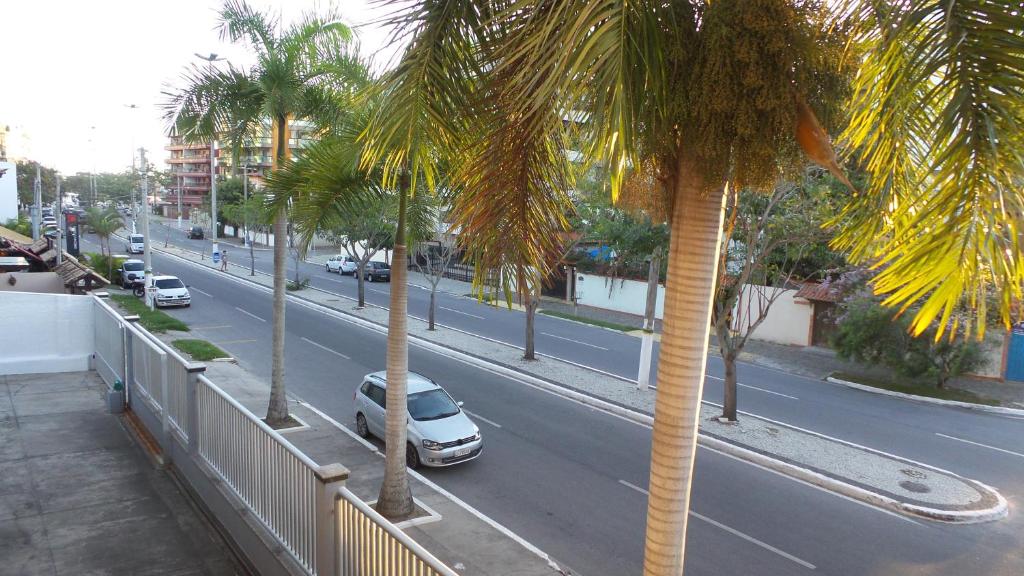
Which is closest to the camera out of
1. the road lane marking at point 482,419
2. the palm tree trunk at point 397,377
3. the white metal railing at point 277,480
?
the white metal railing at point 277,480

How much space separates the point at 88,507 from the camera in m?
8.24

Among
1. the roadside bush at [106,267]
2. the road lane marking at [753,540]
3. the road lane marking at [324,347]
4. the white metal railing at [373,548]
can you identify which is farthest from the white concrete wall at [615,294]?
the white metal railing at [373,548]

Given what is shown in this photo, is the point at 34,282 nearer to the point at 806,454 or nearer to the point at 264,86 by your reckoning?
the point at 264,86

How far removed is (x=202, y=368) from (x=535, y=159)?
618 centimetres

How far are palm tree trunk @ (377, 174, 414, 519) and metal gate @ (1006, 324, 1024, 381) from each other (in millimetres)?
21798

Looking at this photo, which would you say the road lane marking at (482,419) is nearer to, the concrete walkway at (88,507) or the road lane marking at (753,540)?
the road lane marking at (753,540)

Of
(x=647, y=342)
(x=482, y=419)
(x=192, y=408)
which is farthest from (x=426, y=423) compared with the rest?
(x=647, y=342)

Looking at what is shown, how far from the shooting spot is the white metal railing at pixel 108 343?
12273 millimetres

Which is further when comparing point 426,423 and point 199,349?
point 199,349

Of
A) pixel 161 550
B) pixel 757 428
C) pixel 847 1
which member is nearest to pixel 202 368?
pixel 161 550

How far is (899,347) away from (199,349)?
2165cm

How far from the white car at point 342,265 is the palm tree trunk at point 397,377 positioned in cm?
4053

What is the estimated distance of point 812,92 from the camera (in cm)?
361

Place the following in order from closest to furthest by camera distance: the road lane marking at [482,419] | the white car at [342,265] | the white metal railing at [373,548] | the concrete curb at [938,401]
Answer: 1. the white metal railing at [373,548]
2. the road lane marking at [482,419]
3. the concrete curb at [938,401]
4. the white car at [342,265]
